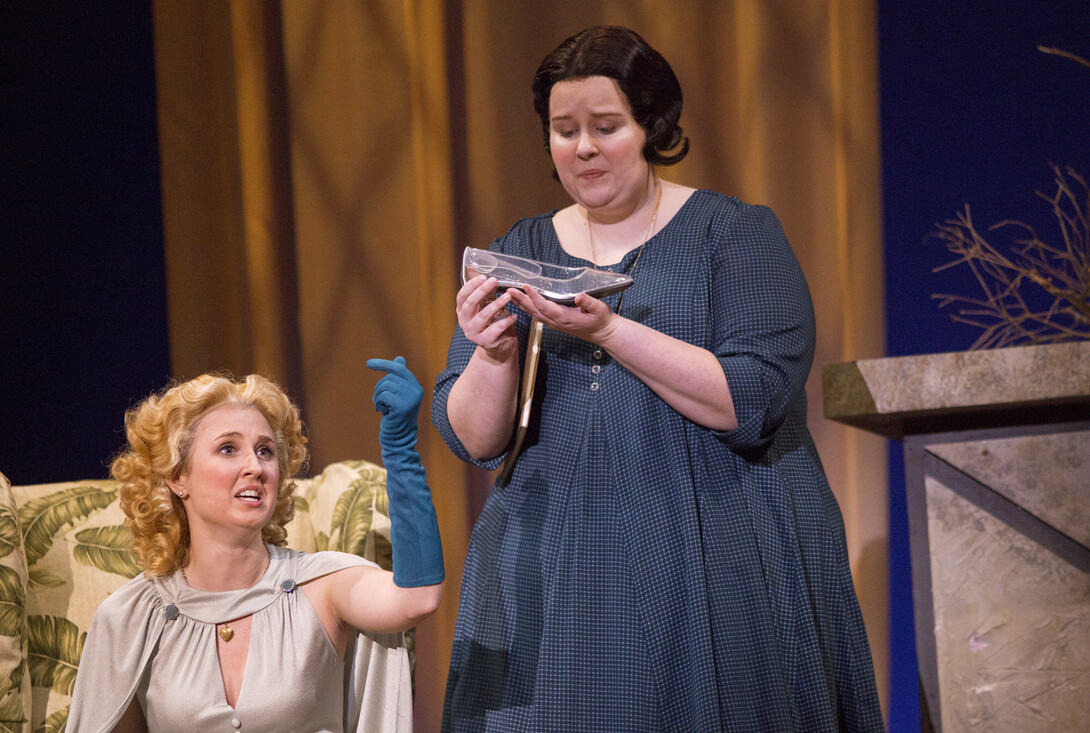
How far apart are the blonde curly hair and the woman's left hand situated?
706mm

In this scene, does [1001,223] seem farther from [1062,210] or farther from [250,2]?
[250,2]

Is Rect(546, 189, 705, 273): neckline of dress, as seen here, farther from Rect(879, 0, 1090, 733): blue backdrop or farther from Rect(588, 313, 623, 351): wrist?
Rect(879, 0, 1090, 733): blue backdrop

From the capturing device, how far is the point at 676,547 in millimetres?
1420

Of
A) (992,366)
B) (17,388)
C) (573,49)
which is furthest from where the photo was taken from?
(17,388)

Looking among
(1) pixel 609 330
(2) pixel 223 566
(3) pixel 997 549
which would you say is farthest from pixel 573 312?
(2) pixel 223 566

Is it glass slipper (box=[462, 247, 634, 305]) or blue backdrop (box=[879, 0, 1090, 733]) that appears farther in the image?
blue backdrop (box=[879, 0, 1090, 733])

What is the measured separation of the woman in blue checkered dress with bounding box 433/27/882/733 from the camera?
1385 mm

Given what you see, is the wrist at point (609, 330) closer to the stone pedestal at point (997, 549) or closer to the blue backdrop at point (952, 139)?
the stone pedestal at point (997, 549)

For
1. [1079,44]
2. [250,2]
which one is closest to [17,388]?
[250,2]

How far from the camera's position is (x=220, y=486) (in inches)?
69.7

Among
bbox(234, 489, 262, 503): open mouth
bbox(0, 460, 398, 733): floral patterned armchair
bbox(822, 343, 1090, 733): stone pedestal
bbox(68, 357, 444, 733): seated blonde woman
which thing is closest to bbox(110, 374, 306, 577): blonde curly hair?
bbox(68, 357, 444, 733): seated blonde woman

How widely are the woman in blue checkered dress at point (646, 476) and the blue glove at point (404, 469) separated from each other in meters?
0.08

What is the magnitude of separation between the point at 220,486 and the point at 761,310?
3.17ft

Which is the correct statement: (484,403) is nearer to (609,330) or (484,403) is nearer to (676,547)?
(609,330)
